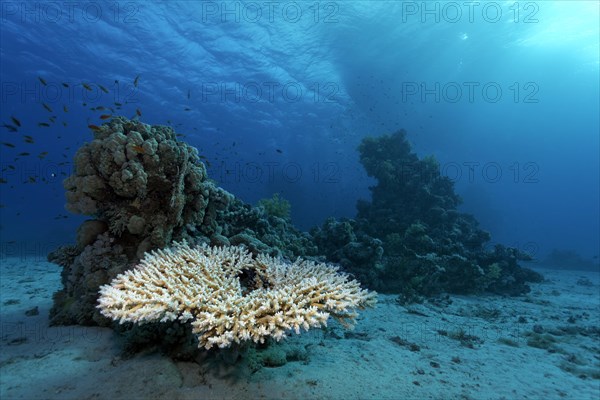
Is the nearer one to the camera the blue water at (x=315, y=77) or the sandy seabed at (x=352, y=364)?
the sandy seabed at (x=352, y=364)

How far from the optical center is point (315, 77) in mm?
30375

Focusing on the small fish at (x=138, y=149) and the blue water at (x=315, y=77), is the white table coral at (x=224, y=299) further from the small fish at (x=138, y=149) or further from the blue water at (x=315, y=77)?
the blue water at (x=315, y=77)

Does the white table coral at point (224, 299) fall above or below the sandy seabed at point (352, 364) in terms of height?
above

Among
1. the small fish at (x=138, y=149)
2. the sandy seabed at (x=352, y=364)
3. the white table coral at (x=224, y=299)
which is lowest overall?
the sandy seabed at (x=352, y=364)

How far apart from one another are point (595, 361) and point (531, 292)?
25.8 feet

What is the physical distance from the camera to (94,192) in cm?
550

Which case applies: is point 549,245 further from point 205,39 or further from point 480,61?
point 205,39

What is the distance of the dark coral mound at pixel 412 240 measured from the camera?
418 inches

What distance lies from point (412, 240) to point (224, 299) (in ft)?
35.5

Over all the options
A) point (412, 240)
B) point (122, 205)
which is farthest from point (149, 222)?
point (412, 240)

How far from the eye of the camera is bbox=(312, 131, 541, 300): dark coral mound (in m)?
Answer: 10.6

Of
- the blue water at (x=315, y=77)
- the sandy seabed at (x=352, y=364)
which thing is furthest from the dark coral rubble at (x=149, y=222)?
the blue water at (x=315, y=77)

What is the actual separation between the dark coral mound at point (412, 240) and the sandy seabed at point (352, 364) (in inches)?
104

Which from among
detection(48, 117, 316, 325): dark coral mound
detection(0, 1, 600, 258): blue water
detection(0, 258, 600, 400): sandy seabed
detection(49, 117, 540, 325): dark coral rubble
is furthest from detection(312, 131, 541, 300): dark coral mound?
detection(0, 1, 600, 258): blue water
